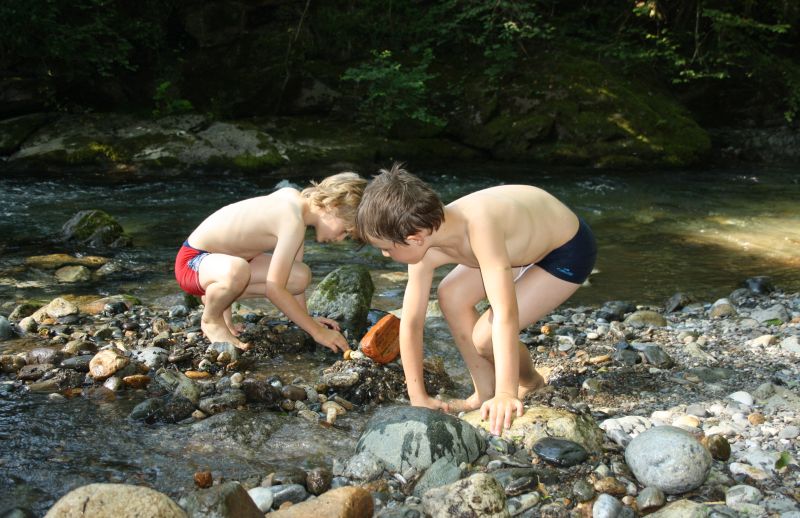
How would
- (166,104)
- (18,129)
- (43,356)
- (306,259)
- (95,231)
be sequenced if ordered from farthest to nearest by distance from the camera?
(166,104) → (18,129) → (95,231) → (306,259) → (43,356)

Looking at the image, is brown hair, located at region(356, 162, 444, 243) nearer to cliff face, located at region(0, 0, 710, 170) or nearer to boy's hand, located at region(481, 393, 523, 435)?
boy's hand, located at region(481, 393, 523, 435)

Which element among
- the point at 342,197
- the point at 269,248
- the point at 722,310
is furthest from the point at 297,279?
the point at 722,310

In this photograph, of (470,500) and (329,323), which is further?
(329,323)

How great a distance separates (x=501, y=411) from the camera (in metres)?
2.65

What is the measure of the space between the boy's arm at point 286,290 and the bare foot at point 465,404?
82cm

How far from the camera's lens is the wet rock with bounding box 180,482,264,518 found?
2.11 m

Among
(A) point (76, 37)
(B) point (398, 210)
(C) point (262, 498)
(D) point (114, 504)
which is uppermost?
(A) point (76, 37)

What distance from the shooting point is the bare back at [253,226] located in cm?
398

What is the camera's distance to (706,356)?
3932 mm

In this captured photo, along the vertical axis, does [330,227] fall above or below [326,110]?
above

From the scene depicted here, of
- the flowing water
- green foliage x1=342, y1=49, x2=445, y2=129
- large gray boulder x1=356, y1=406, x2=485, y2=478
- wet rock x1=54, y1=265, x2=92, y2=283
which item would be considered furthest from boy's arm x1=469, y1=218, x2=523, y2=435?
green foliage x1=342, y1=49, x2=445, y2=129

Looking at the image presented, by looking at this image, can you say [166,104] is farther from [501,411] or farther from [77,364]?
[501,411]

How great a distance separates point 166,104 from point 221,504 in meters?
11.2

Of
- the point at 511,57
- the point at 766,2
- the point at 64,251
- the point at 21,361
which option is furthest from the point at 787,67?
the point at 21,361
